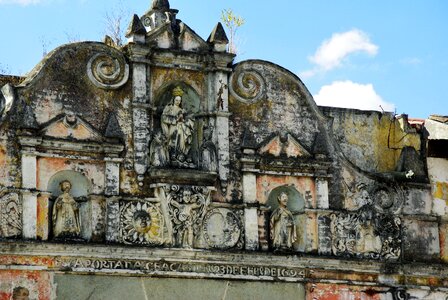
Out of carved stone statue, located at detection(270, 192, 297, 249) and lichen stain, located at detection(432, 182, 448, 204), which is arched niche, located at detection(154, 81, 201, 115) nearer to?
carved stone statue, located at detection(270, 192, 297, 249)

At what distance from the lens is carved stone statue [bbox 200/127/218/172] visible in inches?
816

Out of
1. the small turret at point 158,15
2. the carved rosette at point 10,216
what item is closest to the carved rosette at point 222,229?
the carved rosette at point 10,216

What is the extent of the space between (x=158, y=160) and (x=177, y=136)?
0.49 m

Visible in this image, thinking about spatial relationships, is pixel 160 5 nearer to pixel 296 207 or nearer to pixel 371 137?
pixel 296 207

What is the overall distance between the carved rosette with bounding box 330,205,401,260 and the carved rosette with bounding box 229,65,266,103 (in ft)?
7.33

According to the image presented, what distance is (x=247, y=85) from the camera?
21562mm

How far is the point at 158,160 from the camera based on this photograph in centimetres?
2044

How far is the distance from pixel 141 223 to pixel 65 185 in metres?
1.23

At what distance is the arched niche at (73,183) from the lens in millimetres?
20062

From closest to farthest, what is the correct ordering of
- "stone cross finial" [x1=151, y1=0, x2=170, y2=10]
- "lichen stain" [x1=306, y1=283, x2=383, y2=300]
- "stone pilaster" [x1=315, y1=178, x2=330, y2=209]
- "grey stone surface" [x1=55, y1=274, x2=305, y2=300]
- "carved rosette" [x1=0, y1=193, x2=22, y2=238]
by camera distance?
"carved rosette" [x1=0, y1=193, x2=22, y2=238]
"grey stone surface" [x1=55, y1=274, x2=305, y2=300]
"lichen stain" [x1=306, y1=283, x2=383, y2=300]
"stone pilaster" [x1=315, y1=178, x2=330, y2=209]
"stone cross finial" [x1=151, y1=0, x2=170, y2=10]

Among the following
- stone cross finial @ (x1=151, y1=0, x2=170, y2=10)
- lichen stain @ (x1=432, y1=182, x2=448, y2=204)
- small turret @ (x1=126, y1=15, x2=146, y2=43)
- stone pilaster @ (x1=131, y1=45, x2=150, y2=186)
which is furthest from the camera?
lichen stain @ (x1=432, y1=182, x2=448, y2=204)

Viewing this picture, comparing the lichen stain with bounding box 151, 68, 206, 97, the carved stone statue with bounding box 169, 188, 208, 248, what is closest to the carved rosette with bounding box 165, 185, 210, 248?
the carved stone statue with bounding box 169, 188, 208, 248

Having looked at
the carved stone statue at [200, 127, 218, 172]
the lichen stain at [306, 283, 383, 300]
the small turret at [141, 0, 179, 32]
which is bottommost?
the lichen stain at [306, 283, 383, 300]

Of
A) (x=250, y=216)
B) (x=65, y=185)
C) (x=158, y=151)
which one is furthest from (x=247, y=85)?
(x=65, y=185)
